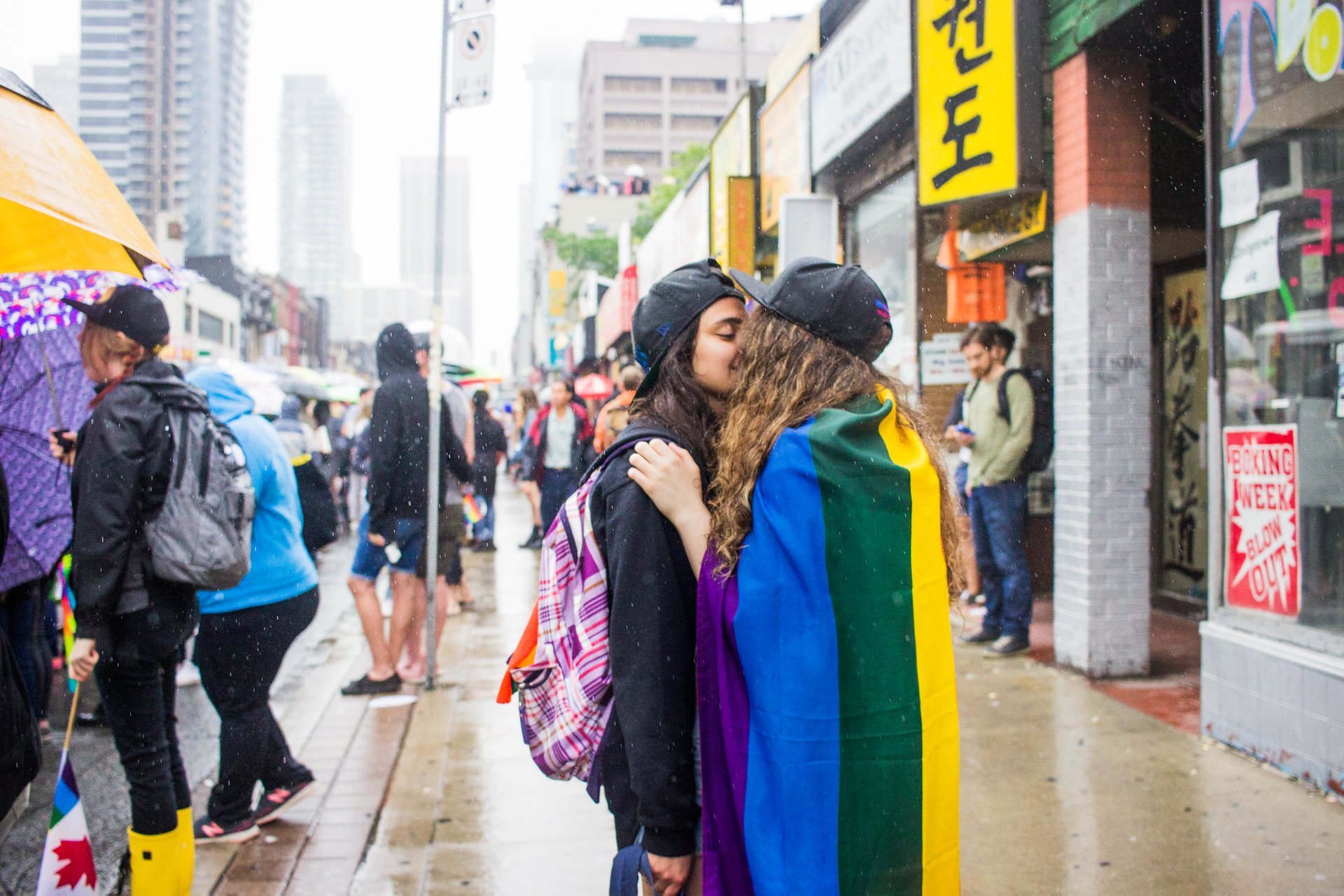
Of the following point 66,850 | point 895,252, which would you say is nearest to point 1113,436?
point 895,252

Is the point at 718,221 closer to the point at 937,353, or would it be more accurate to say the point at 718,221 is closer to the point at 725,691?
the point at 937,353

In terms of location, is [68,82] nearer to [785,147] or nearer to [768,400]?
[785,147]

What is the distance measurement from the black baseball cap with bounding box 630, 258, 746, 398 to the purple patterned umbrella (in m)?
3.56

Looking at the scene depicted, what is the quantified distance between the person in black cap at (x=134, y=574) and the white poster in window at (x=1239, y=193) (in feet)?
14.0

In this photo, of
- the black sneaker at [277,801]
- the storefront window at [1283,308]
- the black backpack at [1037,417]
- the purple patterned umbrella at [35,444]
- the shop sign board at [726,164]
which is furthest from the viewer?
the shop sign board at [726,164]

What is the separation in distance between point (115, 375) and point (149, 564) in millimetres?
615

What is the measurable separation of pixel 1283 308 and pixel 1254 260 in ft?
0.79

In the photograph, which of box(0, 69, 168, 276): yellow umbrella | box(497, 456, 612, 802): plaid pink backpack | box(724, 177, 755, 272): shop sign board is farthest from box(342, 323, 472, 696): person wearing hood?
box(724, 177, 755, 272): shop sign board

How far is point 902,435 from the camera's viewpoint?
1985 mm

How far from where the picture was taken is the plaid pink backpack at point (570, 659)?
6.68 ft

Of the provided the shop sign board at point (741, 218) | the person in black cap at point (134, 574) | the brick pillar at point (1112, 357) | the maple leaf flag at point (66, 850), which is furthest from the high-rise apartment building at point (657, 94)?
the maple leaf flag at point (66, 850)

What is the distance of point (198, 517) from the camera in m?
3.23

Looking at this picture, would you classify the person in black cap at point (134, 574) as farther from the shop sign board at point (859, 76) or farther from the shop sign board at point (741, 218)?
the shop sign board at point (741, 218)

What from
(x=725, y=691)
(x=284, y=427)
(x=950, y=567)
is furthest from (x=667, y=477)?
(x=284, y=427)
